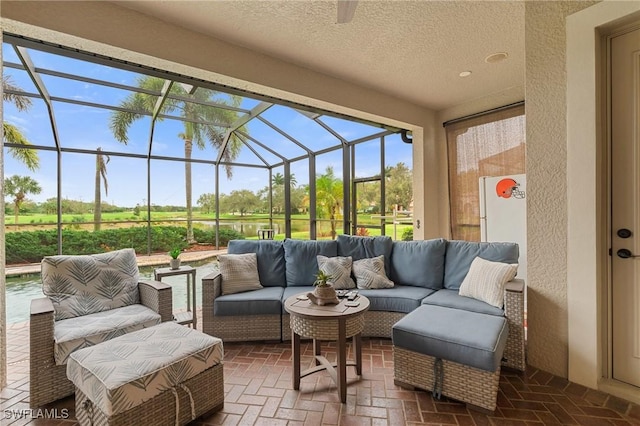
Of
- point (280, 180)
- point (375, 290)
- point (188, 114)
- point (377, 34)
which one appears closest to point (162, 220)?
point (188, 114)

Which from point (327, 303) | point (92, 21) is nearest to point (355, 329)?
point (327, 303)

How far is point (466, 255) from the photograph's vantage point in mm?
3074

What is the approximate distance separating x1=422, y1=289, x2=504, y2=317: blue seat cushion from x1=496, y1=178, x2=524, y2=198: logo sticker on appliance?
172cm

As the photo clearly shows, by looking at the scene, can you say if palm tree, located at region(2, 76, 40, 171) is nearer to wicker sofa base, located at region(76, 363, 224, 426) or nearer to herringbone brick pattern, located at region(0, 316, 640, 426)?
herringbone brick pattern, located at region(0, 316, 640, 426)

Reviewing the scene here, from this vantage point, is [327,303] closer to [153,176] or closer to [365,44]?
[365,44]

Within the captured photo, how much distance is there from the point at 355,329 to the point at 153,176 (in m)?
5.53

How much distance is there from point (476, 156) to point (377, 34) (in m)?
2.62

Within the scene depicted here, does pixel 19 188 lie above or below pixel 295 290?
above

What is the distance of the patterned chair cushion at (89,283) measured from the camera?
2.30 meters

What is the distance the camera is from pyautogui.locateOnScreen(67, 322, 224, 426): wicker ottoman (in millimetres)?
1461

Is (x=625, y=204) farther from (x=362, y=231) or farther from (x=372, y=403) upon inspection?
(x=362, y=231)

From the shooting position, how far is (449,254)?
321 centimetres

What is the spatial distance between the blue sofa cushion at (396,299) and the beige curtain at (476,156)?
2.02m

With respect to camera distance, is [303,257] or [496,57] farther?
[303,257]
